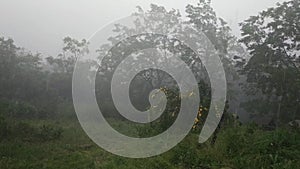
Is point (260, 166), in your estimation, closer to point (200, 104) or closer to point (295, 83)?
point (200, 104)

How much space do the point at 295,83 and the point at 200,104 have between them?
36.0 ft

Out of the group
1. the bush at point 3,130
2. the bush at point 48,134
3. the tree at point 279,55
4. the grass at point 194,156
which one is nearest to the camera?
the grass at point 194,156

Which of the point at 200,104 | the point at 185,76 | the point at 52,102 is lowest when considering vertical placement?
the point at 200,104

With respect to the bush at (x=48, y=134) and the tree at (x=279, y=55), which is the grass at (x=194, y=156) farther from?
the tree at (x=279, y=55)

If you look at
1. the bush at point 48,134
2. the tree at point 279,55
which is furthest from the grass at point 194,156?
the tree at point 279,55

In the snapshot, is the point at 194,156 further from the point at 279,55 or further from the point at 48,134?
the point at 279,55

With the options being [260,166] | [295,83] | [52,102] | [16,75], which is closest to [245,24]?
[295,83]

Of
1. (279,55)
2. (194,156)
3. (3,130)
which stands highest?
(279,55)

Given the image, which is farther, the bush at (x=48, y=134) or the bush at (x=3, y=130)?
the bush at (x=48, y=134)

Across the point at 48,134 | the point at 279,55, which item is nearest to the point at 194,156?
the point at 48,134

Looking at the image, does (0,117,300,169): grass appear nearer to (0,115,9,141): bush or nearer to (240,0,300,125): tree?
(0,115,9,141): bush

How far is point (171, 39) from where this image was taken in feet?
83.8

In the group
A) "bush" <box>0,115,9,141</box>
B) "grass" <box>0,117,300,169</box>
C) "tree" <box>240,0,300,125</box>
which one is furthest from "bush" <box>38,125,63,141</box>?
"tree" <box>240,0,300,125</box>

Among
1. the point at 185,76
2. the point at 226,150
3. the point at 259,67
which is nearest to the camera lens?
the point at 226,150
